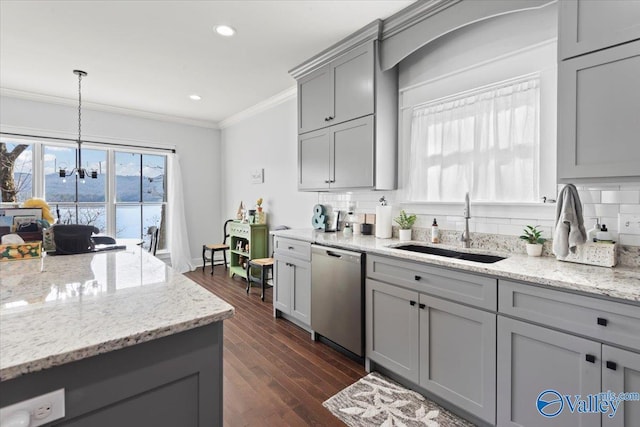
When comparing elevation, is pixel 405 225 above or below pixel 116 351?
above

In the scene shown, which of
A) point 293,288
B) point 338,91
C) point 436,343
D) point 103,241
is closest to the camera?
point 436,343

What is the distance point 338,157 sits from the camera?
3.02m

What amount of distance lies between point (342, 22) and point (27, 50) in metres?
3.07

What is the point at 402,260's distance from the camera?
6.92 feet

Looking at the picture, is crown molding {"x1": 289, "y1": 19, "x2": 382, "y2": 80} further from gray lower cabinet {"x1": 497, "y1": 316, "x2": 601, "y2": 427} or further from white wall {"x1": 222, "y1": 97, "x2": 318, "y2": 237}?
gray lower cabinet {"x1": 497, "y1": 316, "x2": 601, "y2": 427}

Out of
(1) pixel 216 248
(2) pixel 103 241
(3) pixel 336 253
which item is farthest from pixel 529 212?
(1) pixel 216 248

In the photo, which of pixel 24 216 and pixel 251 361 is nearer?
pixel 24 216

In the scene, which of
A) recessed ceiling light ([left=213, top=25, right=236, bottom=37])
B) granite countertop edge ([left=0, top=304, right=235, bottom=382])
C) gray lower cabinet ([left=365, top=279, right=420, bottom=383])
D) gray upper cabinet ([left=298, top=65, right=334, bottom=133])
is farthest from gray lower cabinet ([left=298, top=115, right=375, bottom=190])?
granite countertop edge ([left=0, top=304, right=235, bottom=382])

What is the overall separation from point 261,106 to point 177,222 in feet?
8.19

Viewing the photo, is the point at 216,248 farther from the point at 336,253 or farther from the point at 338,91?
the point at 338,91

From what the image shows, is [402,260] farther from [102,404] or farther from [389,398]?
[102,404]

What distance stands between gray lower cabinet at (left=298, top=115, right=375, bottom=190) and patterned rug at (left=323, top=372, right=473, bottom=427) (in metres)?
1.58

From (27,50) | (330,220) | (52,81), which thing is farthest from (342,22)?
(52,81)

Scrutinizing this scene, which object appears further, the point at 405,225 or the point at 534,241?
the point at 405,225
